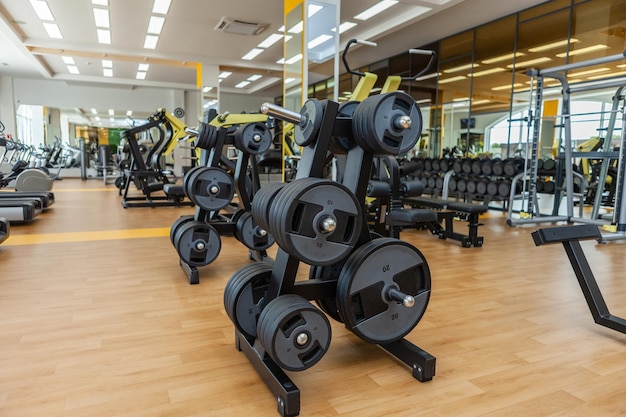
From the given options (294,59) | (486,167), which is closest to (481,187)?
(486,167)

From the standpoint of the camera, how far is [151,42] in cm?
849

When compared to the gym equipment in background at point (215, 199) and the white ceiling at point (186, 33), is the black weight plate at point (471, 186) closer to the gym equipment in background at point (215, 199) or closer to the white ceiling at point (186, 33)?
the white ceiling at point (186, 33)

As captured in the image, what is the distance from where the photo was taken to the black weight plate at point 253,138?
256 cm

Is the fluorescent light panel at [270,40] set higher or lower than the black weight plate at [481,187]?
higher

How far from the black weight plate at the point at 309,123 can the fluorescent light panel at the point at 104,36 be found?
7921 millimetres

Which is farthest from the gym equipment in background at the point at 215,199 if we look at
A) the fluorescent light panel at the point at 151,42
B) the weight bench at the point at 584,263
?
the fluorescent light panel at the point at 151,42

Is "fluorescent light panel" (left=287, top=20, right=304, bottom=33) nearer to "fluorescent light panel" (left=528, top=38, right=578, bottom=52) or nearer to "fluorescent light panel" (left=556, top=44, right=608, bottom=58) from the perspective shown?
"fluorescent light panel" (left=528, top=38, right=578, bottom=52)

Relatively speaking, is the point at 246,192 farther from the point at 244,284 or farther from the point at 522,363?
the point at 522,363

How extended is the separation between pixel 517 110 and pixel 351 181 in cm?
575

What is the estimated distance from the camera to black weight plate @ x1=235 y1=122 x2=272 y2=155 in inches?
101

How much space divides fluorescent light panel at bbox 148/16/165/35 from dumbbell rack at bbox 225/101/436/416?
22.5 feet

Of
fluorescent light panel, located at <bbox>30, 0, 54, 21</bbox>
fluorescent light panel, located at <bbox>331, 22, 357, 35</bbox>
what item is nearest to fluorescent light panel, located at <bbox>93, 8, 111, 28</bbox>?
fluorescent light panel, located at <bbox>30, 0, 54, 21</bbox>

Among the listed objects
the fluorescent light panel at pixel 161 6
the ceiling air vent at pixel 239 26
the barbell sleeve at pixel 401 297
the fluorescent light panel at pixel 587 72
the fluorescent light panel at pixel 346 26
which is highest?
the ceiling air vent at pixel 239 26

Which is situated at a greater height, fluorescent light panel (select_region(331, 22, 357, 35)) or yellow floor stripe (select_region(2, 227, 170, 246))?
fluorescent light panel (select_region(331, 22, 357, 35))
